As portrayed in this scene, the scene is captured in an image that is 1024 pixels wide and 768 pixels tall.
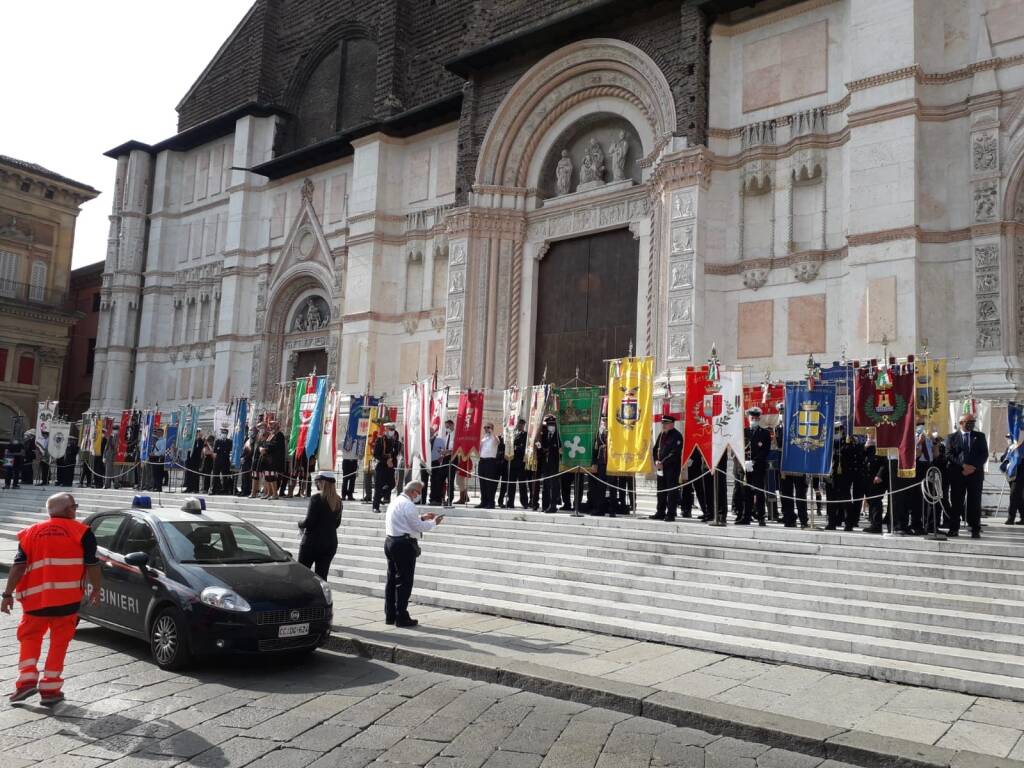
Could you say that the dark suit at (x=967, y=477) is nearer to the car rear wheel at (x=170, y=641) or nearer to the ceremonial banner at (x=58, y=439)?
the car rear wheel at (x=170, y=641)

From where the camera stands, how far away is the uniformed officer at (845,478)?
1259 cm

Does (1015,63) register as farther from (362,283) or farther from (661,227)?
(362,283)

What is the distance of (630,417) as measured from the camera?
1452 cm

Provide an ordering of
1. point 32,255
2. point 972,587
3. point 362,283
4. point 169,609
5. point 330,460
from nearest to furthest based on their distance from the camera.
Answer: point 169,609, point 972,587, point 330,460, point 362,283, point 32,255

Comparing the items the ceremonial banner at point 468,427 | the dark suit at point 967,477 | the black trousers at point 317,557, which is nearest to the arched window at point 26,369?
the ceremonial banner at point 468,427

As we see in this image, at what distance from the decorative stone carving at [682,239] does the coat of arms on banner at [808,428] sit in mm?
7142

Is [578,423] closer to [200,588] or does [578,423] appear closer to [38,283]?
[200,588]

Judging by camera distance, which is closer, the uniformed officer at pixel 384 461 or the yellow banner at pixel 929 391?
the yellow banner at pixel 929 391

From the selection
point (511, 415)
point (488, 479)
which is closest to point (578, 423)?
point (511, 415)

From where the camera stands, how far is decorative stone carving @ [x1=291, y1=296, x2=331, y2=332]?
28953 mm

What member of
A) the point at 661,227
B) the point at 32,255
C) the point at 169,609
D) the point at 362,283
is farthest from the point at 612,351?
the point at 32,255

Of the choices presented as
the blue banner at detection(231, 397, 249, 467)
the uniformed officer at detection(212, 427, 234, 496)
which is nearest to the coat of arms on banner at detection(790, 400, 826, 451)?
the blue banner at detection(231, 397, 249, 467)

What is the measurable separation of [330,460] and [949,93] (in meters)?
14.7

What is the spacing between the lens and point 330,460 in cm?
1908
